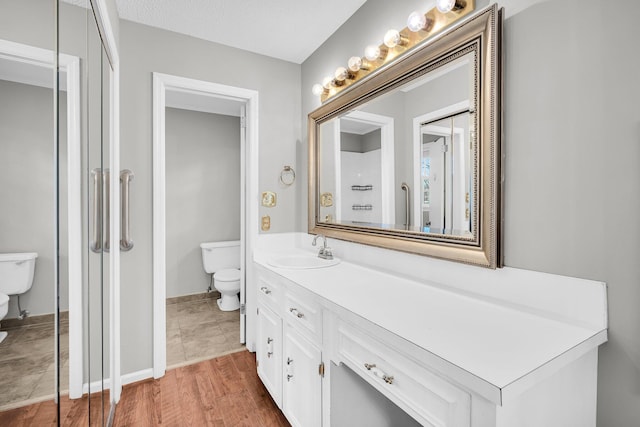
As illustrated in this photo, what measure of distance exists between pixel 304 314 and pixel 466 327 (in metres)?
0.70

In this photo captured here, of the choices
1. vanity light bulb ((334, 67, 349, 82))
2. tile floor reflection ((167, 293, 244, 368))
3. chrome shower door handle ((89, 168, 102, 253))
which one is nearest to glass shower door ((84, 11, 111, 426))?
chrome shower door handle ((89, 168, 102, 253))

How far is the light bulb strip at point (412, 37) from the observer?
127 centimetres

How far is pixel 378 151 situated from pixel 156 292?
5.70 feet

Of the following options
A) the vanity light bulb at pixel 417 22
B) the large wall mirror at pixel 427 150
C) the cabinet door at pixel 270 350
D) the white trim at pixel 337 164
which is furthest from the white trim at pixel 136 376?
the vanity light bulb at pixel 417 22

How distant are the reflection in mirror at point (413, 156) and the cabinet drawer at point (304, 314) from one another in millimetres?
618

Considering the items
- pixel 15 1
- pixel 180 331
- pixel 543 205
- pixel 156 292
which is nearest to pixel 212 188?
pixel 180 331

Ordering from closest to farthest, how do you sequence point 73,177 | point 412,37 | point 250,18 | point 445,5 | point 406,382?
point 406,382 < point 73,177 < point 445,5 < point 412,37 < point 250,18

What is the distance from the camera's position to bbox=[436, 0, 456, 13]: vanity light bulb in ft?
4.12

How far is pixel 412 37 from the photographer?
1.51m

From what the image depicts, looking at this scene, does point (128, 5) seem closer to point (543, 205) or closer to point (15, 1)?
point (15, 1)

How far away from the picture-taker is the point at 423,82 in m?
1.48

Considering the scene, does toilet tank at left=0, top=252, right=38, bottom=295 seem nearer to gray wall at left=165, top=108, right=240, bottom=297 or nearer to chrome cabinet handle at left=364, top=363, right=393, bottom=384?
chrome cabinet handle at left=364, top=363, right=393, bottom=384

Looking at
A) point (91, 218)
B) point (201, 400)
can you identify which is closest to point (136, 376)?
point (201, 400)

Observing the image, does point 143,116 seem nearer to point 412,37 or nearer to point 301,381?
point 412,37
